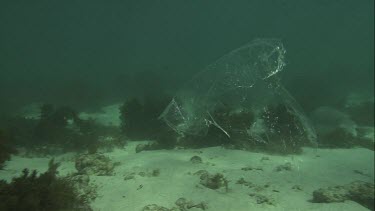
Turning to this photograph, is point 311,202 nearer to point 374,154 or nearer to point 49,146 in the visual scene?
point 374,154

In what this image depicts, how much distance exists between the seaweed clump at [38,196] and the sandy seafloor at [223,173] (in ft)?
1.98

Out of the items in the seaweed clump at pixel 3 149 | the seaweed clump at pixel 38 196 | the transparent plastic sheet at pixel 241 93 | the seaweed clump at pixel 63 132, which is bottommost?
the seaweed clump at pixel 38 196

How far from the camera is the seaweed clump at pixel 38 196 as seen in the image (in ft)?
17.6

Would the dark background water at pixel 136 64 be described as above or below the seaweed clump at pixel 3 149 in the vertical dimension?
above

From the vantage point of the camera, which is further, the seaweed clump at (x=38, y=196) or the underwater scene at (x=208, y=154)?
the underwater scene at (x=208, y=154)

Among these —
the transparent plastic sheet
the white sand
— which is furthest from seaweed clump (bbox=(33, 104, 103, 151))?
the transparent plastic sheet

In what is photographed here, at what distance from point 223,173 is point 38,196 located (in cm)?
459

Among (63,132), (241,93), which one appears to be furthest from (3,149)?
(241,93)

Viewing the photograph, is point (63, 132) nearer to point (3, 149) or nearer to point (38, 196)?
point (3, 149)

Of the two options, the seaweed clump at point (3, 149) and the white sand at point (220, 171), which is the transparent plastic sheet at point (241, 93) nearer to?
the white sand at point (220, 171)

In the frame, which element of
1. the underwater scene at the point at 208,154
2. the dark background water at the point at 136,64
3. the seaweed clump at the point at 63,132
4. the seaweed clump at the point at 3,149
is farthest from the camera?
the dark background water at the point at 136,64

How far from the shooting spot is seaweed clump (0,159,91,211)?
211 inches

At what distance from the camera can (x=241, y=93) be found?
6965 mm

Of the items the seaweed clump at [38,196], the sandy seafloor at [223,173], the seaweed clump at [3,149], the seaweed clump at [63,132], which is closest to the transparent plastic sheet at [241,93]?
the sandy seafloor at [223,173]
